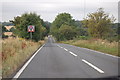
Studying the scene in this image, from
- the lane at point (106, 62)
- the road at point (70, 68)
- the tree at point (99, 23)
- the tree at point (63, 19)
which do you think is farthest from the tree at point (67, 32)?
the road at point (70, 68)

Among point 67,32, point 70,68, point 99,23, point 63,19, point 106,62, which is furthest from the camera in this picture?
point 63,19

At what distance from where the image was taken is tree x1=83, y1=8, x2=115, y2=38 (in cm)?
4443

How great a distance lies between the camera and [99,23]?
144 ft

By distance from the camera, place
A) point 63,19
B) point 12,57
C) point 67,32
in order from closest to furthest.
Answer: point 12,57 → point 67,32 → point 63,19

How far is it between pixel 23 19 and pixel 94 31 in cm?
1651

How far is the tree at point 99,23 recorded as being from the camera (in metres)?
44.4

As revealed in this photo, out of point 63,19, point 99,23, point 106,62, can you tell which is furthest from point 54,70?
point 63,19

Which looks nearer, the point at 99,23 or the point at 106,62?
the point at 106,62

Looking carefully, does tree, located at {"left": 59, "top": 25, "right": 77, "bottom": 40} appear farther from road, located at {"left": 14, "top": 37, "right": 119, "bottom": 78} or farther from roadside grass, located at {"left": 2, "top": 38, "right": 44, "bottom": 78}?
road, located at {"left": 14, "top": 37, "right": 119, "bottom": 78}

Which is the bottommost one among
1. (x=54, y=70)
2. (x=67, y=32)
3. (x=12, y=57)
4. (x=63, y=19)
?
(x=54, y=70)

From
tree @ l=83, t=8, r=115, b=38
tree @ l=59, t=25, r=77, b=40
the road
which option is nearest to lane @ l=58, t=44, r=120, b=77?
the road

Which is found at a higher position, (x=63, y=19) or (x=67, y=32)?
(x=63, y=19)

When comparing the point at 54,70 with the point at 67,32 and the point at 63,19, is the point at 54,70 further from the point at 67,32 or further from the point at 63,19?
the point at 63,19

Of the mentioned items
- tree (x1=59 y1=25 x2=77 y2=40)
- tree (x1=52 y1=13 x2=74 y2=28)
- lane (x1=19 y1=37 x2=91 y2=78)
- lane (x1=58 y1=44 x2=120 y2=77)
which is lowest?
lane (x1=19 y1=37 x2=91 y2=78)
